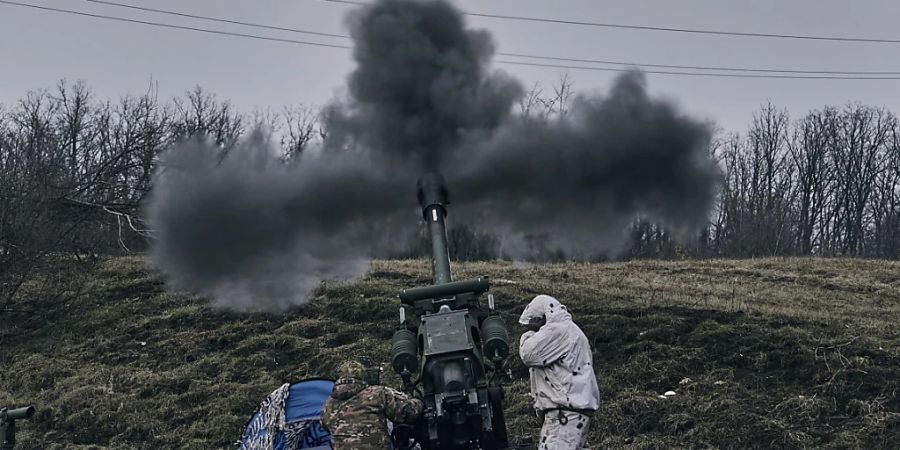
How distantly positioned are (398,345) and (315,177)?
129 inches

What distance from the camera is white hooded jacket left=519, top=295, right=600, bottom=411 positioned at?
27.4ft

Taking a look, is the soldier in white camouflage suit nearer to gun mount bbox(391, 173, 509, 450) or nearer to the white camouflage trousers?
the white camouflage trousers

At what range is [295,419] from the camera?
34.8ft

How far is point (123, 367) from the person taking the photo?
56.4 feet

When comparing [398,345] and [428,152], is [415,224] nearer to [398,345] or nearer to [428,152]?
[428,152]

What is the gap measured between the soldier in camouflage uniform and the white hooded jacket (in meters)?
1.35

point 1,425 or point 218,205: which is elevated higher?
point 218,205

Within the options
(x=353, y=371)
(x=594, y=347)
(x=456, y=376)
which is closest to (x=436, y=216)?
(x=456, y=376)

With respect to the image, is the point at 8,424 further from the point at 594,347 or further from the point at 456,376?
the point at 594,347

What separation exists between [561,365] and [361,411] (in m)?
1.92

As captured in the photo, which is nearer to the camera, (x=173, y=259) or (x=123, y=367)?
(x=173, y=259)

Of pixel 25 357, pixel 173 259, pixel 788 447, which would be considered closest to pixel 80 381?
pixel 25 357

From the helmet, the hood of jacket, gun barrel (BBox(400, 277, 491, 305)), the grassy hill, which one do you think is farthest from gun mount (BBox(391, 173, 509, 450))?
the grassy hill

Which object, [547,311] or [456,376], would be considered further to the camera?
[456,376]
